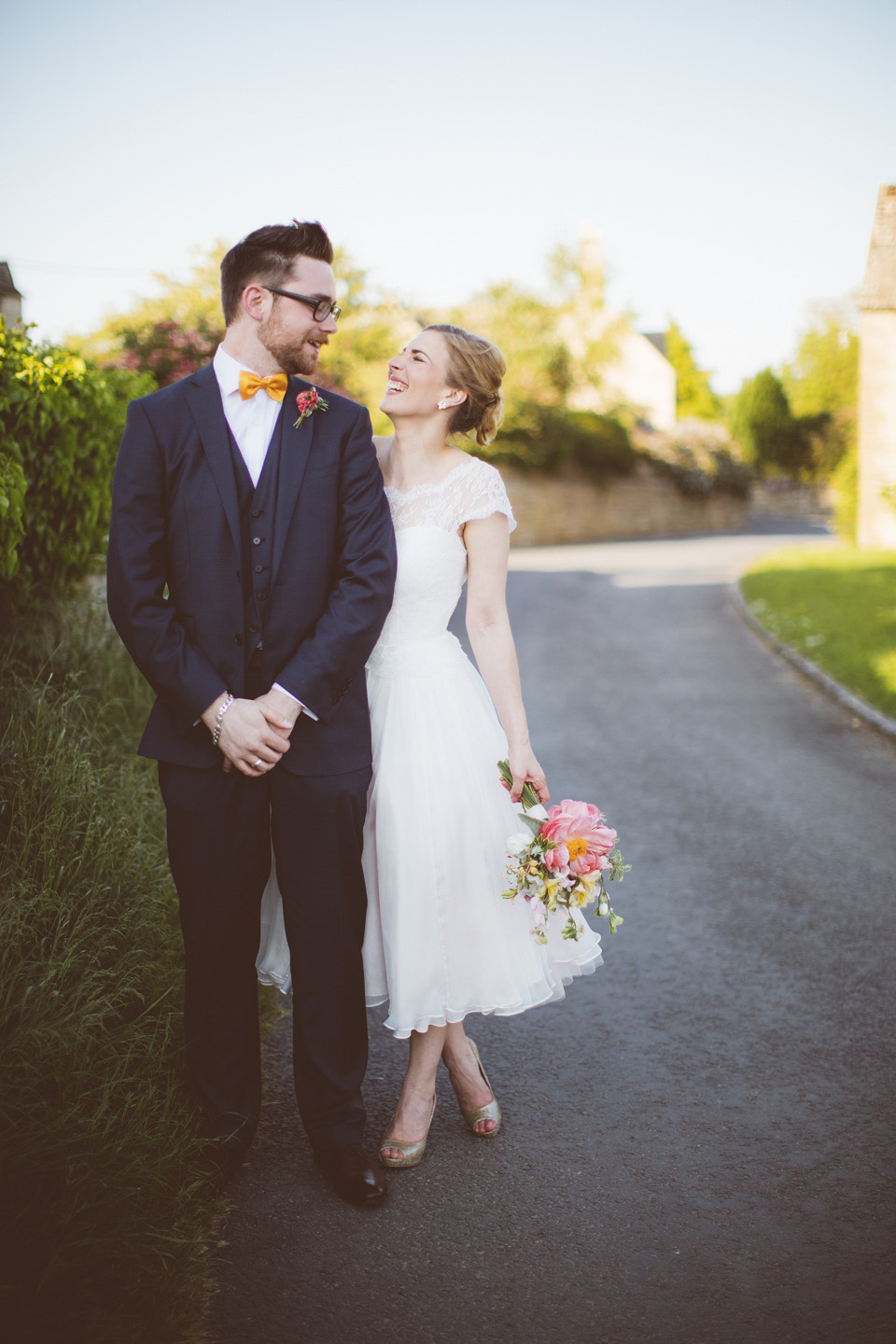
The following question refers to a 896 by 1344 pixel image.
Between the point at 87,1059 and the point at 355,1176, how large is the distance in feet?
2.59

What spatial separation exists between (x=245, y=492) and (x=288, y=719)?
0.62 m

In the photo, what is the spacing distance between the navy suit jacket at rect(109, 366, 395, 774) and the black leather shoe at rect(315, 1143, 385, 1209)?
42.5 inches

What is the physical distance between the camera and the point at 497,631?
3.19 m

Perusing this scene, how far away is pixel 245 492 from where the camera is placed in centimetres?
288

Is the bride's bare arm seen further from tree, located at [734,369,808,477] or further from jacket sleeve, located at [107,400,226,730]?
tree, located at [734,369,808,477]

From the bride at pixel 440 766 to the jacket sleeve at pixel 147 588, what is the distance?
0.61 metres

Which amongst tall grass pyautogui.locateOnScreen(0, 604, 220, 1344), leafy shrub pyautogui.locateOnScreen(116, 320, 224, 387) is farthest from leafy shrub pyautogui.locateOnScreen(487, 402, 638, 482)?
tall grass pyautogui.locateOnScreen(0, 604, 220, 1344)

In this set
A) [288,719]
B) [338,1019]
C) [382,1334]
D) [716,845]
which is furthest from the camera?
[716,845]

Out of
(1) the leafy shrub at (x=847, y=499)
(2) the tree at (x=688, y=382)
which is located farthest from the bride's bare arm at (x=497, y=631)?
(2) the tree at (x=688, y=382)

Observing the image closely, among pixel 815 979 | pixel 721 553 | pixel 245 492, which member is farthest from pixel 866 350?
pixel 245 492

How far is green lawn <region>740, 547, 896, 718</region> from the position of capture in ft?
34.2

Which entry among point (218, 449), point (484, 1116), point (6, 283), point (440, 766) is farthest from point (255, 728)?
point (6, 283)

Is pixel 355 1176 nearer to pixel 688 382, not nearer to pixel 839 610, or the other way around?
pixel 839 610

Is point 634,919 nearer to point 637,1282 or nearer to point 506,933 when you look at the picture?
point 506,933
